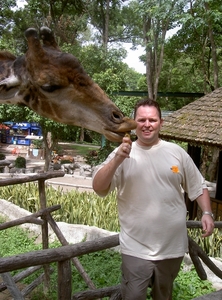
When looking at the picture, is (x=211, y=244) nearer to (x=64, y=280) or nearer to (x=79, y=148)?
(x=64, y=280)

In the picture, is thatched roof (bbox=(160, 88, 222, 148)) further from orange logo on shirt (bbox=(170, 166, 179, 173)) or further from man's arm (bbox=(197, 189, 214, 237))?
orange logo on shirt (bbox=(170, 166, 179, 173))

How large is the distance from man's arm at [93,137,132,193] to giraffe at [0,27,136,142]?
28 cm

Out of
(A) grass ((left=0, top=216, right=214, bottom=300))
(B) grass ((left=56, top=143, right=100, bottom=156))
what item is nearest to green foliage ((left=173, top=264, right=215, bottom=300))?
(A) grass ((left=0, top=216, right=214, bottom=300))

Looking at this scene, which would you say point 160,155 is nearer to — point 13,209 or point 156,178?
point 156,178

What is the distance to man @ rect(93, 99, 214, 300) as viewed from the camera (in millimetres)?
1626

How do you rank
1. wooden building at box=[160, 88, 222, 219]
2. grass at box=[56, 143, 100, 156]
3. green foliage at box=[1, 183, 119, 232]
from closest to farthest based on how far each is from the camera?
wooden building at box=[160, 88, 222, 219]
green foliage at box=[1, 183, 119, 232]
grass at box=[56, 143, 100, 156]

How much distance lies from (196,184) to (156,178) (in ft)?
0.89

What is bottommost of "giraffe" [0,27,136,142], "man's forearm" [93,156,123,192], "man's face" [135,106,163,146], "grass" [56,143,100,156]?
"grass" [56,143,100,156]

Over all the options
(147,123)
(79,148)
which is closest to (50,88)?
(147,123)

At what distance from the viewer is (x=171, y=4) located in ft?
32.2

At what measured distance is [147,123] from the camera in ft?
5.53

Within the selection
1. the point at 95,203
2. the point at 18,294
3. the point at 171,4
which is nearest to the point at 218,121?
the point at 95,203

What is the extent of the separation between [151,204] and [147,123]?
39 cm

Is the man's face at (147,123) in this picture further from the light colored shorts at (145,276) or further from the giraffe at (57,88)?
the light colored shorts at (145,276)
